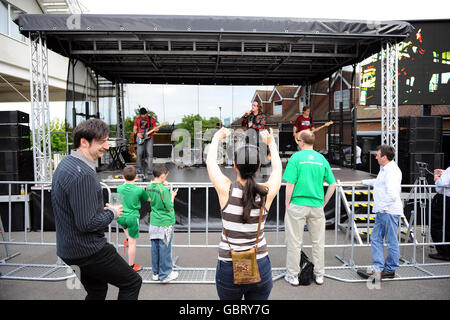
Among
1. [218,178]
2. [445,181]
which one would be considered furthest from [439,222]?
[218,178]

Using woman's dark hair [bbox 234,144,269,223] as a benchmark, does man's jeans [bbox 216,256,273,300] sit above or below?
below

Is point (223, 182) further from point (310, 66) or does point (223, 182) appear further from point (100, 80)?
point (100, 80)

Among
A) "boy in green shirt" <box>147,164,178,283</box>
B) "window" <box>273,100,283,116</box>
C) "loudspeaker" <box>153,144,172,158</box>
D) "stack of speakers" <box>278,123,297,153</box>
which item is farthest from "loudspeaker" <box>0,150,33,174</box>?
"window" <box>273,100,283,116</box>

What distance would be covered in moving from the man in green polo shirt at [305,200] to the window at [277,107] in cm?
1051

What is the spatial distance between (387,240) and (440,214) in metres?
1.72

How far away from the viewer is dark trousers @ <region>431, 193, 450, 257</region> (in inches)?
194

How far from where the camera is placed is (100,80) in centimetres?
1188

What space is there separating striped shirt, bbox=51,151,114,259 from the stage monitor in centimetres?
967

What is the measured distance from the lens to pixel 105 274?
2.29 meters

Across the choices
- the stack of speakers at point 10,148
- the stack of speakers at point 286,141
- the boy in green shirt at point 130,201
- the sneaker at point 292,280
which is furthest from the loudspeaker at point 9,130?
the stack of speakers at point 286,141

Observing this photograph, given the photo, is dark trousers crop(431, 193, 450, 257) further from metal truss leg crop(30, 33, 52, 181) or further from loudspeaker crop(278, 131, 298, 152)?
metal truss leg crop(30, 33, 52, 181)

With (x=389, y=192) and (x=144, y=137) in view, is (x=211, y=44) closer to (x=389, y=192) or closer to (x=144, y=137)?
(x=144, y=137)

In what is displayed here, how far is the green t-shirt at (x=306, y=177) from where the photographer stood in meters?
3.84

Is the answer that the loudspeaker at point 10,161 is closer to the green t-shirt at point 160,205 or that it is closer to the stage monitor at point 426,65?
the green t-shirt at point 160,205
